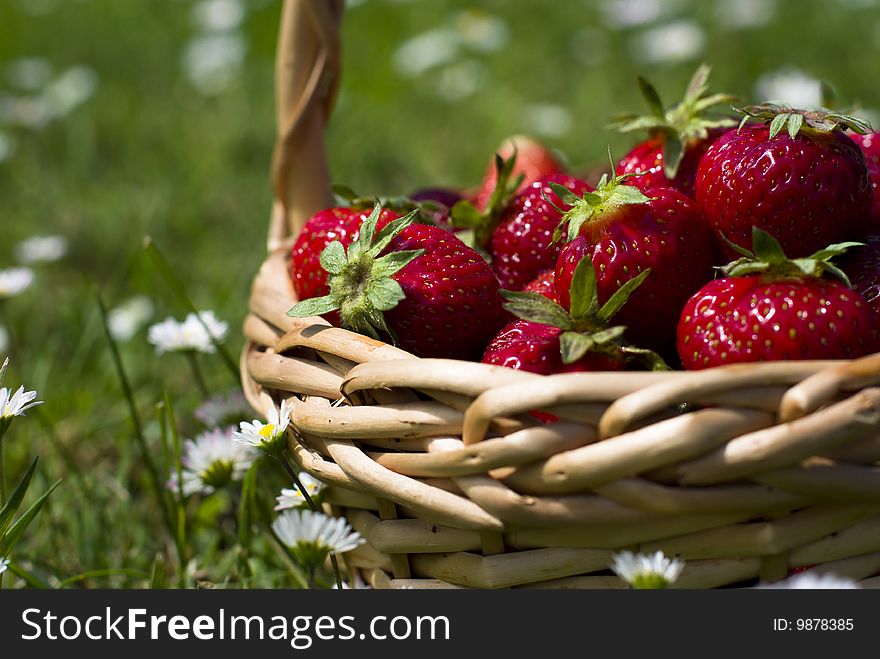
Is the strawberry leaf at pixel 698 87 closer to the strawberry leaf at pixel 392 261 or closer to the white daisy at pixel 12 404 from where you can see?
the strawberry leaf at pixel 392 261

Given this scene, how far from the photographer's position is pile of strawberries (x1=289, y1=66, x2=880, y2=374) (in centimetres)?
72

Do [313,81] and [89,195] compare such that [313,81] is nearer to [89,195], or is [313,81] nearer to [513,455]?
[513,455]

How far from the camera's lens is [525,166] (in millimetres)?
1231

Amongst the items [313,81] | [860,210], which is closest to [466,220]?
[313,81]

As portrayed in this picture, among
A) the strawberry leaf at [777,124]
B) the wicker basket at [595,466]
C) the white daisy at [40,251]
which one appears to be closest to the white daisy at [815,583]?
the wicker basket at [595,466]

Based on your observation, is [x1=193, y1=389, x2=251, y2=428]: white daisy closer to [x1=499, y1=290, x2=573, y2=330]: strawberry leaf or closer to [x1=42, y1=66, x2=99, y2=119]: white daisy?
[x1=499, y1=290, x2=573, y2=330]: strawberry leaf

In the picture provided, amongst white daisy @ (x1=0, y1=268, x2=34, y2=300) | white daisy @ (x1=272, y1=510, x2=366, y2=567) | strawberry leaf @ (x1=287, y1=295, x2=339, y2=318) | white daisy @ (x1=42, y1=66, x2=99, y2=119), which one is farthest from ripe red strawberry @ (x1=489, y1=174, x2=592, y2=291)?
white daisy @ (x1=42, y1=66, x2=99, y2=119)

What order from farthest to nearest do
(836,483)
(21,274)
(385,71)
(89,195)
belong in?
(385,71) < (89,195) < (21,274) < (836,483)

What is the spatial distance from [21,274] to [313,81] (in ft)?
1.48

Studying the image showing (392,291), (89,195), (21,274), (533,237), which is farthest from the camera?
(89,195)

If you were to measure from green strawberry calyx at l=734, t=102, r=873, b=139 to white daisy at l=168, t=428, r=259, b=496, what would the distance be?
521 millimetres

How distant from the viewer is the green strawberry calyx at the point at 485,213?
39.0 inches

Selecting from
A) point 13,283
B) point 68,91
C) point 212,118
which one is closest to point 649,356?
point 13,283

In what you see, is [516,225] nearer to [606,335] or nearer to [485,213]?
[485,213]
